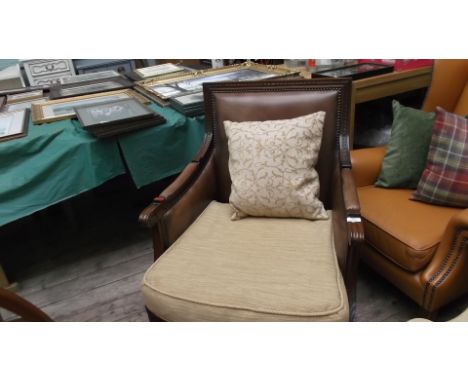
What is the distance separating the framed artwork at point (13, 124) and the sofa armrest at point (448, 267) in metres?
1.55

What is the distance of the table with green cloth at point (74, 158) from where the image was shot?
1429 mm

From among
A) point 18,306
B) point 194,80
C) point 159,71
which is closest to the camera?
point 18,306

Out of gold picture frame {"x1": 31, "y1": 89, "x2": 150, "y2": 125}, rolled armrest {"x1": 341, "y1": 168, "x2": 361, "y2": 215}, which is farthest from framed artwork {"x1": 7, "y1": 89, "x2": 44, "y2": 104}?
rolled armrest {"x1": 341, "y1": 168, "x2": 361, "y2": 215}

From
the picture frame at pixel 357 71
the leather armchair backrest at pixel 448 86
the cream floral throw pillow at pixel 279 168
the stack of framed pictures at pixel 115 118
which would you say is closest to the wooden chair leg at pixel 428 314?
the cream floral throw pillow at pixel 279 168

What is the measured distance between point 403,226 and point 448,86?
76cm

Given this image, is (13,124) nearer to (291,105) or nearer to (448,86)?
(291,105)

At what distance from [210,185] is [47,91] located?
1241mm

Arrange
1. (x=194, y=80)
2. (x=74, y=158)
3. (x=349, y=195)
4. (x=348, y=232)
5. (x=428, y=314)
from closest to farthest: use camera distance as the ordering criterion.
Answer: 1. (x=348, y=232)
2. (x=349, y=195)
3. (x=428, y=314)
4. (x=74, y=158)
5. (x=194, y=80)

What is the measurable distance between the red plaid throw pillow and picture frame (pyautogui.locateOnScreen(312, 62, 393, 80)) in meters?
0.57

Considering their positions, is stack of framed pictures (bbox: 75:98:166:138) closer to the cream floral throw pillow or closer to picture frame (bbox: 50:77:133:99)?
picture frame (bbox: 50:77:133:99)

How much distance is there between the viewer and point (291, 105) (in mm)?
1412

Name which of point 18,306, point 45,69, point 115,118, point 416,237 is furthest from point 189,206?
point 45,69
